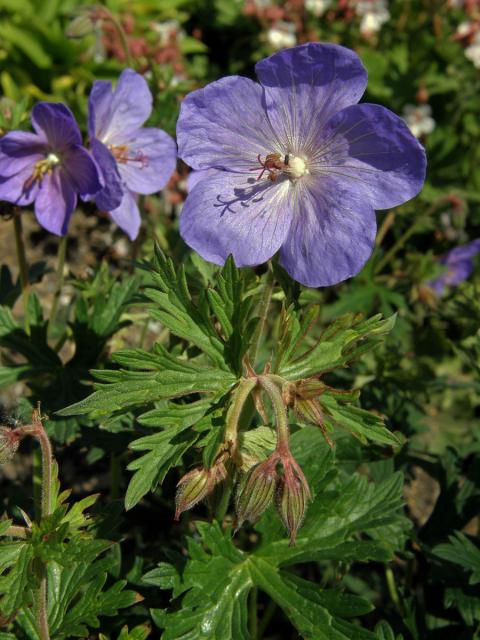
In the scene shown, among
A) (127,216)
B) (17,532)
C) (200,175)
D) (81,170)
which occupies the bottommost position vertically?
(17,532)

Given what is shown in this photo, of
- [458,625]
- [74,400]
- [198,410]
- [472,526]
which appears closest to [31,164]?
[74,400]

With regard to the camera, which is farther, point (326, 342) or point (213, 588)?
point (213, 588)

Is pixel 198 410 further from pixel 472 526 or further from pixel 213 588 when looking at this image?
pixel 472 526

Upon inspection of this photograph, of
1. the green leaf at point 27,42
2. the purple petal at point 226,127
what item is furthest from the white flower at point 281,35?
the purple petal at point 226,127

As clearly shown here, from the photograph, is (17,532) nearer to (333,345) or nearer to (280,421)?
(280,421)

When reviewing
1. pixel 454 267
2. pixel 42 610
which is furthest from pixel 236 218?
pixel 454 267
